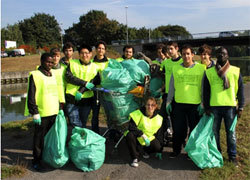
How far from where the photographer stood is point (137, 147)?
365 centimetres

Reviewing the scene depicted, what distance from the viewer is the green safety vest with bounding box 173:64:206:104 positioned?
11.5 ft

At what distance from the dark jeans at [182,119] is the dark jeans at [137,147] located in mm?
327

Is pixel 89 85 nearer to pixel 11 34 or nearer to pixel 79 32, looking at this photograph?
pixel 11 34

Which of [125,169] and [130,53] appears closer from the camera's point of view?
[125,169]

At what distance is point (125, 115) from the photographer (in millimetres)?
3781

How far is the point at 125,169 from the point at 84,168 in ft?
1.97

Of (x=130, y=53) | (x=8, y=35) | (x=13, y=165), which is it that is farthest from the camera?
(x=8, y=35)

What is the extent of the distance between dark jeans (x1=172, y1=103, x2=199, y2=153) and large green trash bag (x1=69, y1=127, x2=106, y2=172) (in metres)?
1.24

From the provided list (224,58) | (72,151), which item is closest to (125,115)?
(72,151)

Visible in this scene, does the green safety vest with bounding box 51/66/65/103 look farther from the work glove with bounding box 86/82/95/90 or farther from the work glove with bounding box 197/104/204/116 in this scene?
the work glove with bounding box 197/104/204/116

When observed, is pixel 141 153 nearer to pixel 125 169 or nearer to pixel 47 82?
pixel 125 169

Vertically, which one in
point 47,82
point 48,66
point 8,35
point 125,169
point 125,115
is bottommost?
point 125,169

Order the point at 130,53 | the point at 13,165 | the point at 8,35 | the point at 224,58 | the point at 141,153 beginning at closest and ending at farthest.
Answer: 1. the point at 224,58
2. the point at 13,165
3. the point at 141,153
4. the point at 130,53
5. the point at 8,35

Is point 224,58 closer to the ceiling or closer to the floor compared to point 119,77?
closer to the ceiling
